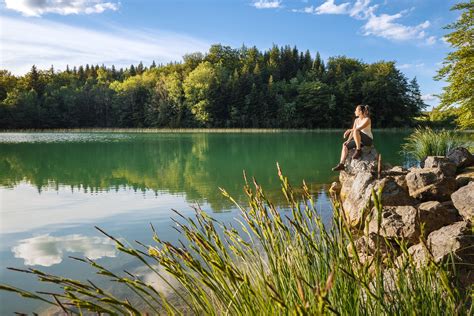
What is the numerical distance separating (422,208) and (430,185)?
5.13 ft

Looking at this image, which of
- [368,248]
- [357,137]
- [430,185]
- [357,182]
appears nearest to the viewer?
[368,248]

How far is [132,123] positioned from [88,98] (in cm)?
845

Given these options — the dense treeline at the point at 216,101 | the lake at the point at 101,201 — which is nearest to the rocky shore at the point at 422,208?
the lake at the point at 101,201

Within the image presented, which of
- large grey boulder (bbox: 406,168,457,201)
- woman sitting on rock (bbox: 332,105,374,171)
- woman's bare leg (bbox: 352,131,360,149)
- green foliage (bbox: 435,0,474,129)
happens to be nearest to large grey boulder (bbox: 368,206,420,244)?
large grey boulder (bbox: 406,168,457,201)

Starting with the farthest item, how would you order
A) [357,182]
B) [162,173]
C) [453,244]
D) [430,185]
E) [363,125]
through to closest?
[162,173] → [363,125] → [357,182] → [430,185] → [453,244]

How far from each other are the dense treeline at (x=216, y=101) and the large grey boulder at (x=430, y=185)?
2033 inches

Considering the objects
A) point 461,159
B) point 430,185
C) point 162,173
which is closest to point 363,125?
point 461,159

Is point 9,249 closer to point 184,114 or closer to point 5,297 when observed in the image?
point 5,297

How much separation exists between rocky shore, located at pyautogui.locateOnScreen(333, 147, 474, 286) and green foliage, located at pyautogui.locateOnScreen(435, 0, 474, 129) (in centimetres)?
352

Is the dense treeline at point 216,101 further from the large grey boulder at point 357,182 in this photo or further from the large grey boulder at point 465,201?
the large grey boulder at point 465,201

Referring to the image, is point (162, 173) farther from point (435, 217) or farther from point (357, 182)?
point (435, 217)

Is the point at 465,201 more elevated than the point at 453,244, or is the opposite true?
the point at 465,201

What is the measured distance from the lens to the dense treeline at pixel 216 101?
191ft

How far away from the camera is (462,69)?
11781 millimetres
